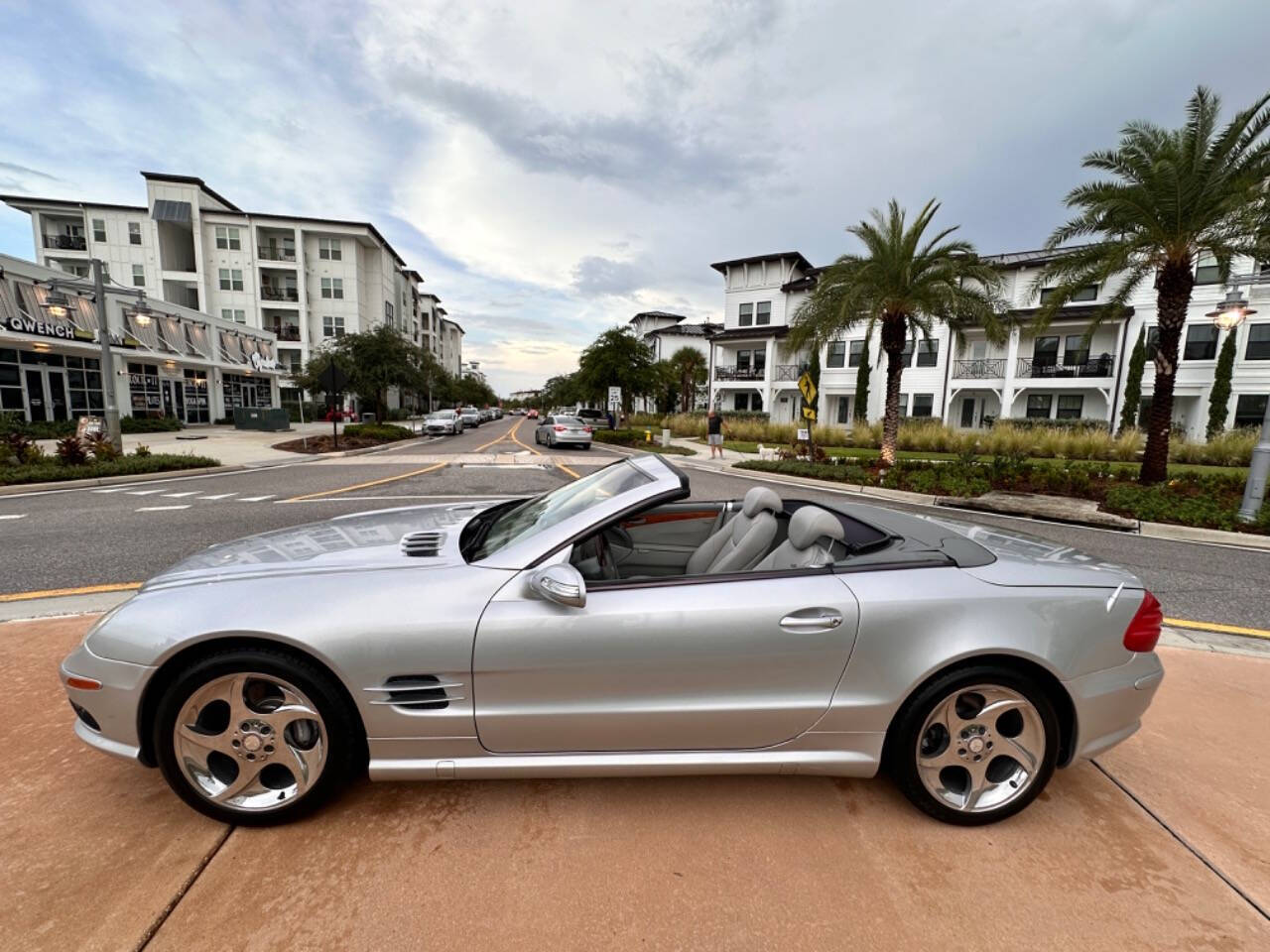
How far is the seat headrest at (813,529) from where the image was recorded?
2.51 m

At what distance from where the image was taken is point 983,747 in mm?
2246

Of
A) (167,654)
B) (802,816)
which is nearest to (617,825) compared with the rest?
(802,816)

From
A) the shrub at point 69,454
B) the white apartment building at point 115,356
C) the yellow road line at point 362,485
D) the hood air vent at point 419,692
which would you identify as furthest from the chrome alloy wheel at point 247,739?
the white apartment building at point 115,356

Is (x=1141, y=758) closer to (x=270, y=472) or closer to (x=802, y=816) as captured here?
(x=802, y=816)

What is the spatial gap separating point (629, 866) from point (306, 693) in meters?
1.35

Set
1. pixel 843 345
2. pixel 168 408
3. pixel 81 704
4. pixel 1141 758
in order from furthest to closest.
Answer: pixel 843 345 → pixel 168 408 → pixel 1141 758 → pixel 81 704

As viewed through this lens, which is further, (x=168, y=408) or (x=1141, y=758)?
(x=168, y=408)

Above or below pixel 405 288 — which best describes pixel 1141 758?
below

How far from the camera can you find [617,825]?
2221mm

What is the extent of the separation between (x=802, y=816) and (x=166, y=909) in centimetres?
226

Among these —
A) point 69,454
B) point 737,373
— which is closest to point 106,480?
point 69,454

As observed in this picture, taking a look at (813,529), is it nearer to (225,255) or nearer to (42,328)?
(42,328)

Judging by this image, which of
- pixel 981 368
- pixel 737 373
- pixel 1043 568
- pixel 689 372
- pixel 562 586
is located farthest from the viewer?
pixel 689 372

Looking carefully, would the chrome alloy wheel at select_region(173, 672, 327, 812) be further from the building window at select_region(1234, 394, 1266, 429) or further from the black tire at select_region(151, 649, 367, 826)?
the building window at select_region(1234, 394, 1266, 429)
